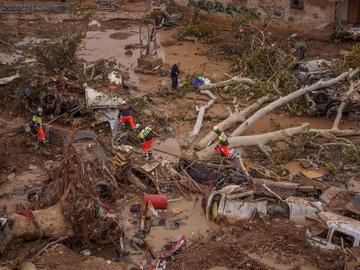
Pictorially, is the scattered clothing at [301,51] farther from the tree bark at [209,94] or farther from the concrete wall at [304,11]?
the tree bark at [209,94]

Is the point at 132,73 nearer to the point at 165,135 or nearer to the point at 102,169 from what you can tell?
the point at 165,135

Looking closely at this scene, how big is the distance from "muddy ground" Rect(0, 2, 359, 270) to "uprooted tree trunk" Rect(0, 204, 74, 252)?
161mm

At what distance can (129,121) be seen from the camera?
15.1m

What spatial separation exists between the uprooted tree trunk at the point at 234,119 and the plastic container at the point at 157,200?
2740 mm

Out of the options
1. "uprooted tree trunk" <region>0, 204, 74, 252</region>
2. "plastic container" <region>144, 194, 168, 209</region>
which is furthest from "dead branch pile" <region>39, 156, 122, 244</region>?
"plastic container" <region>144, 194, 168, 209</region>

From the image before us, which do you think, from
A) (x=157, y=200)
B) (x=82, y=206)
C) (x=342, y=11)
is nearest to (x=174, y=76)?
(x=157, y=200)

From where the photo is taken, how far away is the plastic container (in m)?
11.9

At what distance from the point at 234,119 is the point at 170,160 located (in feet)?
8.42

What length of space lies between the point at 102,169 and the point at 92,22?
1612 centimetres

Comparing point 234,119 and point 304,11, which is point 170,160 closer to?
point 234,119

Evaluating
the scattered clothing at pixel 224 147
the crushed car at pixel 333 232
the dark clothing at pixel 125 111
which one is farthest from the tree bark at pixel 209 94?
the crushed car at pixel 333 232

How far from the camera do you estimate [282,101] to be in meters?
15.6

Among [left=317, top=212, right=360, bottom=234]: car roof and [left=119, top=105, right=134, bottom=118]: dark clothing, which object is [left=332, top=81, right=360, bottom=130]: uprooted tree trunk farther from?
[left=119, top=105, right=134, bottom=118]: dark clothing

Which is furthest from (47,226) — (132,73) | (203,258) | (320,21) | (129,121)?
(320,21)
